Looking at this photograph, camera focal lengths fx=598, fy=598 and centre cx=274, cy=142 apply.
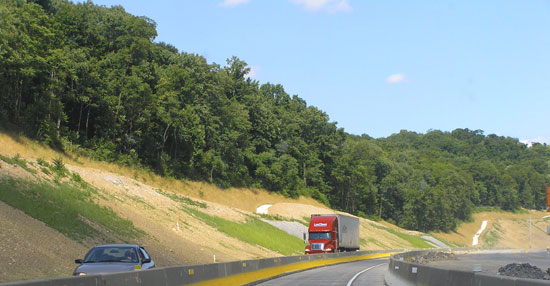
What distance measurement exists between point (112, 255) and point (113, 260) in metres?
0.37

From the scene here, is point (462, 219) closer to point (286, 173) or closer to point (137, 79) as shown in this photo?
point (286, 173)

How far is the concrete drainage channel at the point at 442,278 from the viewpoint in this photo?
887 centimetres

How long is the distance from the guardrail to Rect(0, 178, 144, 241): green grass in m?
9.77

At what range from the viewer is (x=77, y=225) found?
3197cm

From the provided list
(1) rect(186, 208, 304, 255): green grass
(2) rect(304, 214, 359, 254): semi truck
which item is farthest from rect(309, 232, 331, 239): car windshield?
(1) rect(186, 208, 304, 255): green grass

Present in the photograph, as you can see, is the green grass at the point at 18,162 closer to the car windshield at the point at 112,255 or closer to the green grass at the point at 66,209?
the green grass at the point at 66,209

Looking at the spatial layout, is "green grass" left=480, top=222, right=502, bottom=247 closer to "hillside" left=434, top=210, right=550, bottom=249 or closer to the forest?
"hillside" left=434, top=210, right=550, bottom=249

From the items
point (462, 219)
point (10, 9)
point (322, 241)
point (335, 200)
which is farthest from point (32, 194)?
point (462, 219)

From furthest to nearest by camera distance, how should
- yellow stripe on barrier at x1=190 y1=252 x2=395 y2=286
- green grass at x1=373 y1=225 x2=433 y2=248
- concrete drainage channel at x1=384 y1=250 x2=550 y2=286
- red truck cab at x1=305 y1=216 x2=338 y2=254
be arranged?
green grass at x1=373 y1=225 x2=433 y2=248
red truck cab at x1=305 y1=216 x2=338 y2=254
yellow stripe on barrier at x1=190 y1=252 x2=395 y2=286
concrete drainage channel at x1=384 y1=250 x2=550 y2=286

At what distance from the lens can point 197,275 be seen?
16.7 metres

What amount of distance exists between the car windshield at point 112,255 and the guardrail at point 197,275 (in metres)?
1.67

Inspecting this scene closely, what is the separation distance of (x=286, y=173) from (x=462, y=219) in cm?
10333

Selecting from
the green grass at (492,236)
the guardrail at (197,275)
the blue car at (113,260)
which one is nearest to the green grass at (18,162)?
the guardrail at (197,275)

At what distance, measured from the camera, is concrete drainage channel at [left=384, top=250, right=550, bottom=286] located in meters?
8.87
